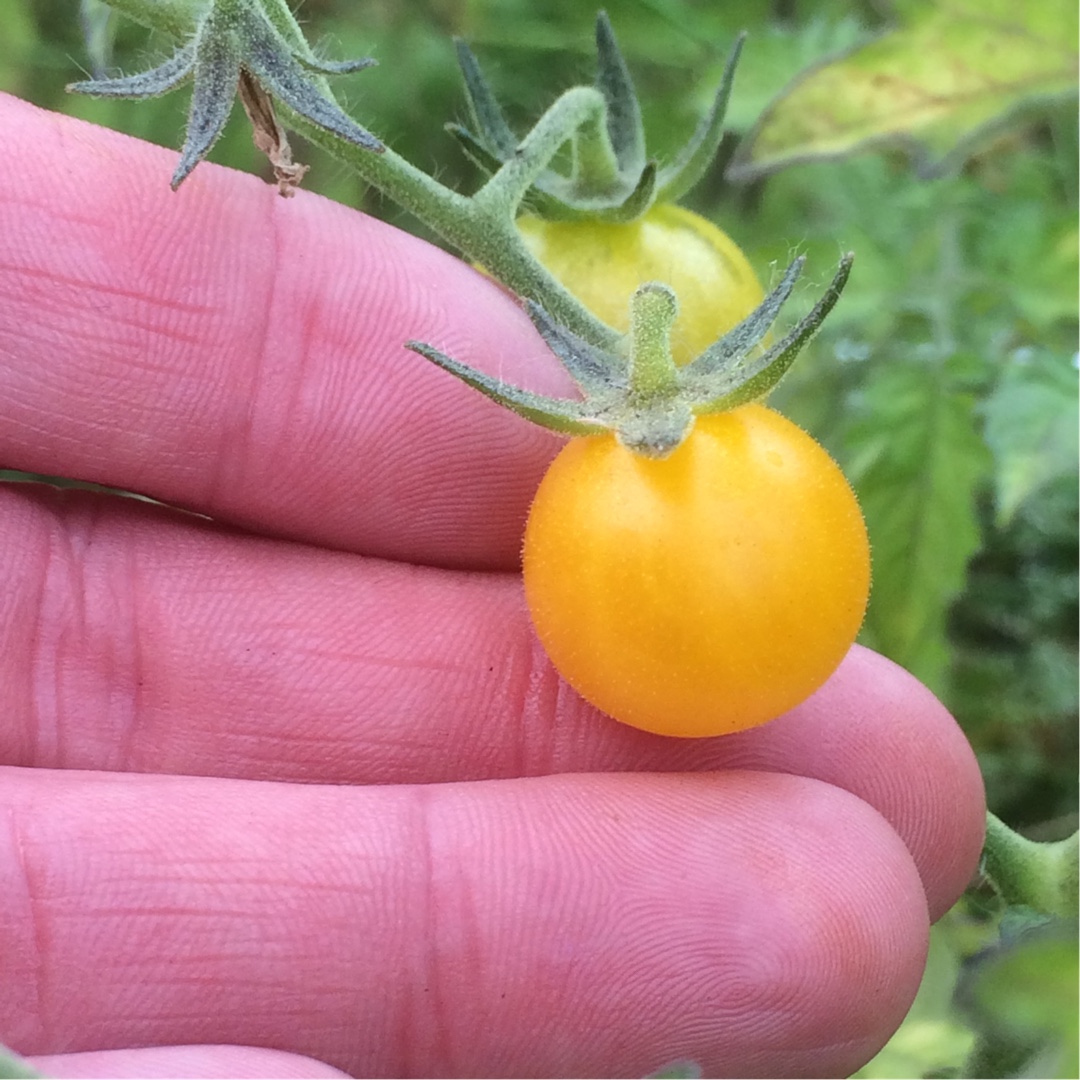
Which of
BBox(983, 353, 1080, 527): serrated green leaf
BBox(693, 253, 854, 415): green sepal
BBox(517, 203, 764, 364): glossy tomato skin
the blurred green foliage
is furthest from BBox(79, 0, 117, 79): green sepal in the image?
BBox(983, 353, 1080, 527): serrated green leaf

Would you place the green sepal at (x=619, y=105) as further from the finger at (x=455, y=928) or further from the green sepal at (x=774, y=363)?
the finger at (x=455, y=928)

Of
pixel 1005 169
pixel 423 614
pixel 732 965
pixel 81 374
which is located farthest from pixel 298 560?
pixel 1005 169

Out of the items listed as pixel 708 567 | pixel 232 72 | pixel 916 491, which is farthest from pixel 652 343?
pixel 916 491

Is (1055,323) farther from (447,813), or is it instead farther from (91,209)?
(91,209)

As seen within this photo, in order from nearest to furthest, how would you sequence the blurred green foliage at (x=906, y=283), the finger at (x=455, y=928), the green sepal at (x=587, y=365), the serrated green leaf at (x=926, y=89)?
1. the green sepal at (x=587, y=365)
2. the finger at (x=455, y=928)
3. the serrated green leaf at (x=926, y=89)
4. the blurred green foliage at (x=906, y=283)

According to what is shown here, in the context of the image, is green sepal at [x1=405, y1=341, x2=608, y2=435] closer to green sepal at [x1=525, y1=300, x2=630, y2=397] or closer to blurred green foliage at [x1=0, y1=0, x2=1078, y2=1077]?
green sepal at [x1=525, y1=300, x2=630, y2=397]

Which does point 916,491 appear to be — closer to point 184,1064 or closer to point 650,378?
point 650,378

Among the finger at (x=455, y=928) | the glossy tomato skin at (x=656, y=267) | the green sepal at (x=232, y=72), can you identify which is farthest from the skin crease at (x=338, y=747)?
the green sepal at (x=232, y=72)
